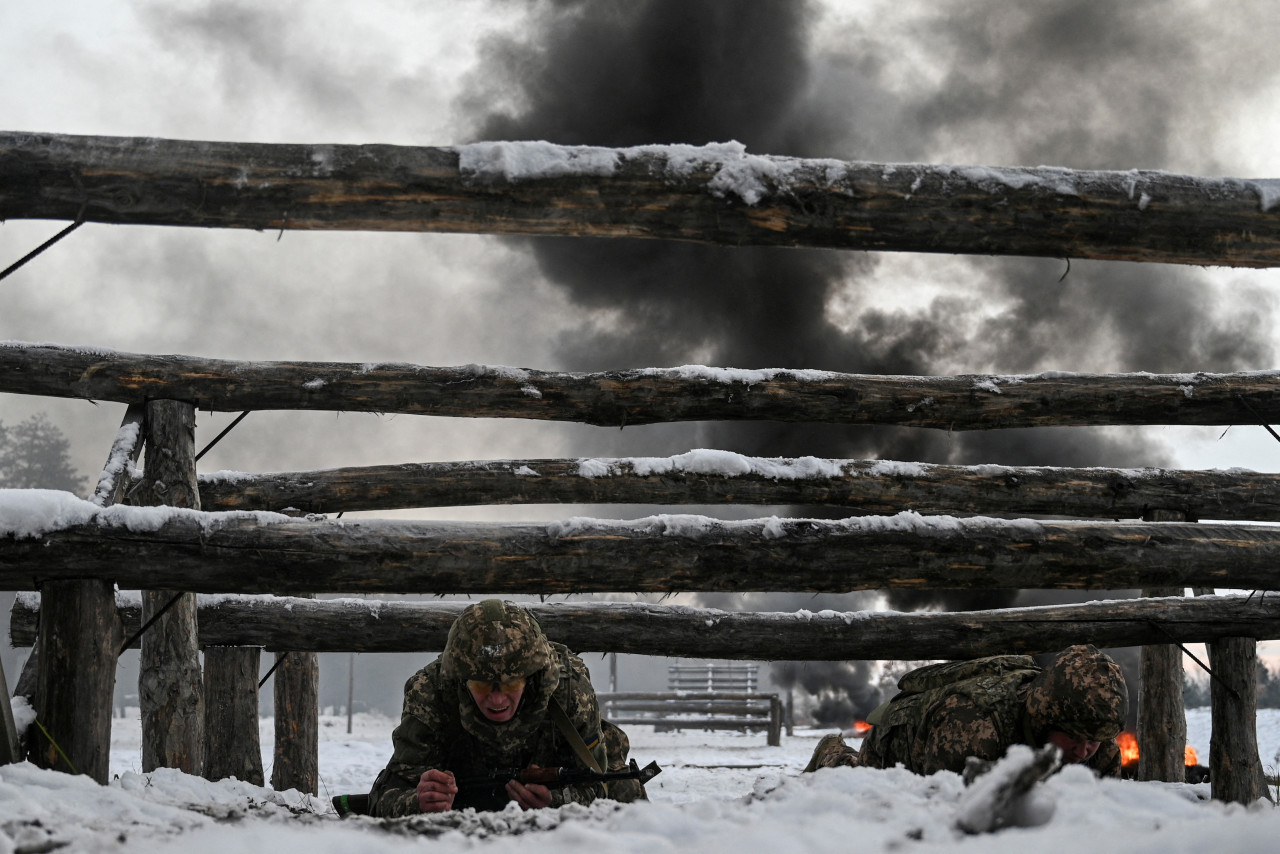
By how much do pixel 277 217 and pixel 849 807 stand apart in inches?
100

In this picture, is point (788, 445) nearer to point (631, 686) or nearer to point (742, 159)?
point (742, 159)

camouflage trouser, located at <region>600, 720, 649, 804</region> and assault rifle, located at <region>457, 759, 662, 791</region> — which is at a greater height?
assault rifle, located at <region>457, 759, 662, 791</region>

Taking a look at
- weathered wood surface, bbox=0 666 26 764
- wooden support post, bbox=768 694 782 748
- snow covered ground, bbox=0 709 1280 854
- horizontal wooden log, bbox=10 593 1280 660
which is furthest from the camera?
wooden support post, bbox=768 694 782 748

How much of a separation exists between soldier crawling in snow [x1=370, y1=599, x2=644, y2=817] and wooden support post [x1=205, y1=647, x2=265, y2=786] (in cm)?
284

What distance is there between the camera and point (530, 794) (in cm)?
313

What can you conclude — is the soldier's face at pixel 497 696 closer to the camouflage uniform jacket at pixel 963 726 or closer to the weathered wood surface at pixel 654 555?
the weathered wood surface at pixel 654 555

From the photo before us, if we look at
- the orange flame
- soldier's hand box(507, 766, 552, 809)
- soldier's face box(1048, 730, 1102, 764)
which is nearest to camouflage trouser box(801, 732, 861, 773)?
soldier's face box(1048, 730, 1102, 764)

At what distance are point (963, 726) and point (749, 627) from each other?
2.02 meters

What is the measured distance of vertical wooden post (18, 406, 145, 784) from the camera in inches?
102

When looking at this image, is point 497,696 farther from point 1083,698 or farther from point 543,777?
point 1083,698

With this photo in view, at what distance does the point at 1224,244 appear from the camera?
2986 millimetres

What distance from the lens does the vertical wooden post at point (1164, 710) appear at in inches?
228

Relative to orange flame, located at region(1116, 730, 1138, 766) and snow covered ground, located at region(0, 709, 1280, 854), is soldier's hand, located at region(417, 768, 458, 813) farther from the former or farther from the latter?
orange flame, located at region(1116, 730, 1138, 766)

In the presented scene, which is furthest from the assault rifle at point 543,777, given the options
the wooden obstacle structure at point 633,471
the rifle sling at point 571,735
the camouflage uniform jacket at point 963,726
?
the camouflage uniform jacket at point 963,726
